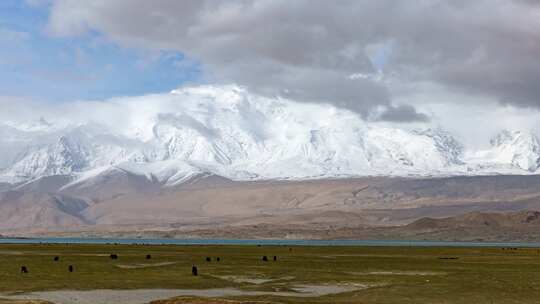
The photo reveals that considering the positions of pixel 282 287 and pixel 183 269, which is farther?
pixel 183 269

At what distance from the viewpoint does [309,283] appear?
68312mm

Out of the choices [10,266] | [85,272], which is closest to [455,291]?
[85,272]

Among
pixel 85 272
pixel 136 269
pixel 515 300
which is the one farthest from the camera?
pixel 136 269

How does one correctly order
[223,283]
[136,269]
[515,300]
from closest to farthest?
[515,300] < [223,283] < [136,269]

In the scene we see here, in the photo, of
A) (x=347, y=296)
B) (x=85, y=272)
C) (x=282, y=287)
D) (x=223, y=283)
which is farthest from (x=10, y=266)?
(x=347, y=296)

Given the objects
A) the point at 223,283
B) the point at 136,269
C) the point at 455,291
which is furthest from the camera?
the point at 136,269

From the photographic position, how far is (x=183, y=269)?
84.2 metres

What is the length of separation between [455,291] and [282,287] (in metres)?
12.0

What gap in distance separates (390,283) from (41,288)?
25426 millimetres

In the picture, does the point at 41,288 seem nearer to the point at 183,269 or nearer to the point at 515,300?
the point at 183,269

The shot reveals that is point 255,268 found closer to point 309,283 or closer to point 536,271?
point 309,283

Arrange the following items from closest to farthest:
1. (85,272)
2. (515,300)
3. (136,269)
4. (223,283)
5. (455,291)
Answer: (515,300) < (455,291) < (223,283) < (85,272) < (136,269)

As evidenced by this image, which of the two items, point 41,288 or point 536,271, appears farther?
point 536,271

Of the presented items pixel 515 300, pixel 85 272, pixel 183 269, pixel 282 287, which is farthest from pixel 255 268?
pixel 515 300
